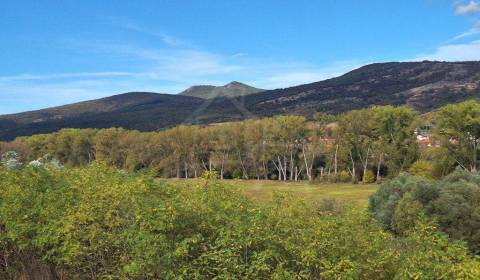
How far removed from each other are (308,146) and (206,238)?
80593mm

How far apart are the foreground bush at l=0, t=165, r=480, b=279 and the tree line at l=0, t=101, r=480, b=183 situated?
216 feet

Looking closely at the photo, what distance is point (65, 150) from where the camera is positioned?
107000 millimetres

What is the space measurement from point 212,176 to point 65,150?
102175mm

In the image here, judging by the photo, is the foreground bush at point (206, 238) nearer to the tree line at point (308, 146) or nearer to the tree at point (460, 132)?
the tree line at point (308, 146)

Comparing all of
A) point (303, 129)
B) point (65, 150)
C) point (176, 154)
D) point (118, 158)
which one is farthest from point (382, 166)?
point (65, 150)

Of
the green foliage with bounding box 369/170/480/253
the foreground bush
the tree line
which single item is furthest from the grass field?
the foreground bush

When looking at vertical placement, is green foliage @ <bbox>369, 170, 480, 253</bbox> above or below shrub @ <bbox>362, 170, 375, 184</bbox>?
above

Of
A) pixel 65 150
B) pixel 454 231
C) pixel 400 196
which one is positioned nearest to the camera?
pixel 454 231

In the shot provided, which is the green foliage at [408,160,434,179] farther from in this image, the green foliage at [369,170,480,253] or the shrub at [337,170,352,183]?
the green foliage at [369,170,480,253]

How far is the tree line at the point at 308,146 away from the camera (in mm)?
72300

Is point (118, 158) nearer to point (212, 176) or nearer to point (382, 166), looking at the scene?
point (382, 166)

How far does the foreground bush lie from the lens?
8.99 m

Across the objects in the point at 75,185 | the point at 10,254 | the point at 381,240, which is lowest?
the point at 10,254

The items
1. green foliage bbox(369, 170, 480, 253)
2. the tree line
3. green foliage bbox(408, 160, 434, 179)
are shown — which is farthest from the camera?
the tree line
